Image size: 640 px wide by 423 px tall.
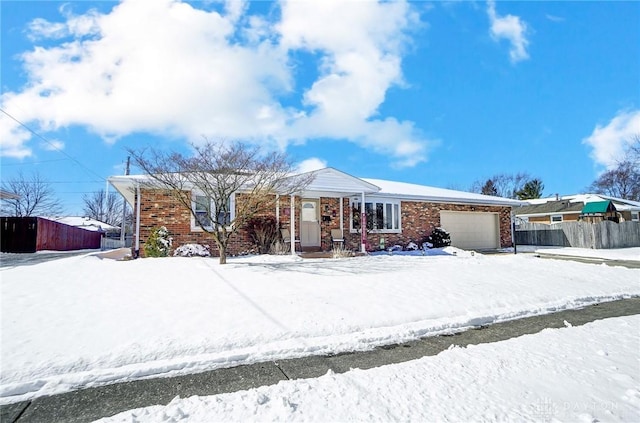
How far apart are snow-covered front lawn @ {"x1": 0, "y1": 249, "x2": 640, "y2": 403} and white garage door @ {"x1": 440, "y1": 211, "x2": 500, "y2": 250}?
8.76m

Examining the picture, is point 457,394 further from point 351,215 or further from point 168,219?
point 351,215

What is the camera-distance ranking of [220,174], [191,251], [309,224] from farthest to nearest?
[309,224], [191,251], [220,174]

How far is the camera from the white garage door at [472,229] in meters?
17.6

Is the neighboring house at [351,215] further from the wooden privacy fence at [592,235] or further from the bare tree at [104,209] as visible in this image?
the bare tree at [104,209]

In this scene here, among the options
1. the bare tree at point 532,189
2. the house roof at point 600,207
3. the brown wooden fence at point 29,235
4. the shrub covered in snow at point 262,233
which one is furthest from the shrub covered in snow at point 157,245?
the bare tree at point 532,189

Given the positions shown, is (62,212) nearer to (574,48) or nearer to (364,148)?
(364,148)

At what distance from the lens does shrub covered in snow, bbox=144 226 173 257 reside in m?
10.9

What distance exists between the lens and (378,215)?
15484 mm

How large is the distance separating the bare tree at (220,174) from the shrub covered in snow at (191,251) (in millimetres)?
2039

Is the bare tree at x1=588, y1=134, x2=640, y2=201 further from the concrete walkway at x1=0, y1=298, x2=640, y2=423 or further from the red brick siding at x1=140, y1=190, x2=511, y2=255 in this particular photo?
the concrete walkway at x1=0, y1=298, x2=640, y2=423

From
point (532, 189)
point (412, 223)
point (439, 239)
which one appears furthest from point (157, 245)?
point (532, 189)

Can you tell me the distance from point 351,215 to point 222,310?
34.2 feet

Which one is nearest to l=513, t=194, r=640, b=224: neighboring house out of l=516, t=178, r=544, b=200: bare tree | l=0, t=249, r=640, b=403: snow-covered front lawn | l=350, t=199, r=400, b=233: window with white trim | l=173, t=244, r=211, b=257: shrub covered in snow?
l=516, t=178, r=544, b=200: bare tree

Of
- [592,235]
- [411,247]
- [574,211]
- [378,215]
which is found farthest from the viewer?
[574,211]
